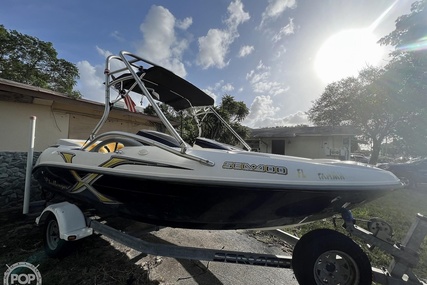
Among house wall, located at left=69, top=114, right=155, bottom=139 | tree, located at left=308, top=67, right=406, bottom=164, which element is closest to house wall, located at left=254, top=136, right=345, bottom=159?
tree, located at left=308, top=67, right=406, bottom=164

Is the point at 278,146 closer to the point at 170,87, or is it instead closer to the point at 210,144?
the point at 170,87

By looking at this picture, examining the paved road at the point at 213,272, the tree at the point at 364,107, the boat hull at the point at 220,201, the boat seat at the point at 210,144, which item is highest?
the tree at the point at 364,107

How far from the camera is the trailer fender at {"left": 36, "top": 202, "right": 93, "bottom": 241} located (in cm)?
225

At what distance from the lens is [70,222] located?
92.5 inches

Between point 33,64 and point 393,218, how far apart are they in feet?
73.8

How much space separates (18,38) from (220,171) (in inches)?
833

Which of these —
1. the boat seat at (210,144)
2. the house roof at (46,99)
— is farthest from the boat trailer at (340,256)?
the house roof at (46,99)

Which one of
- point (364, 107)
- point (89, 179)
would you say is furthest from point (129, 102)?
point (364, 107)

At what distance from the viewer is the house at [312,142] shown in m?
15.5

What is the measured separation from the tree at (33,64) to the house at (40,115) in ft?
31.8

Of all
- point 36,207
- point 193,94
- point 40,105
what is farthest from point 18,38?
point 193,94

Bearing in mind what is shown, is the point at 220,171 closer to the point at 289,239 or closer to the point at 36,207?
the point at 289,239

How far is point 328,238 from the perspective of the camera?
1738mm

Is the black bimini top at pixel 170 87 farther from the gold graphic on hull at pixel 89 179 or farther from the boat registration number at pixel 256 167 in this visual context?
the boat registration number at pixel 256 167
